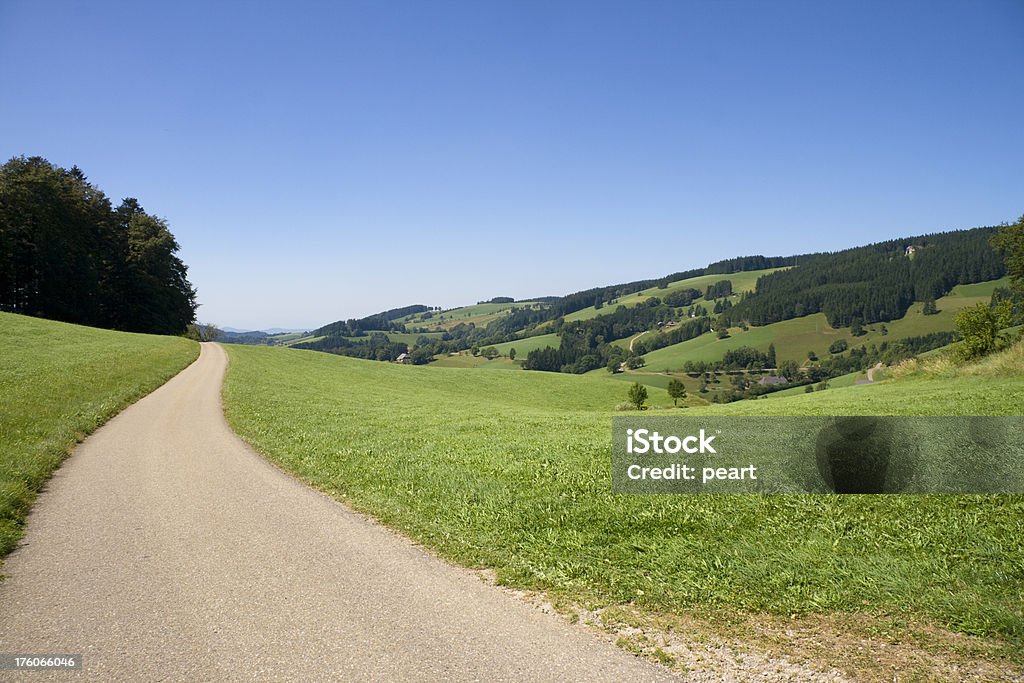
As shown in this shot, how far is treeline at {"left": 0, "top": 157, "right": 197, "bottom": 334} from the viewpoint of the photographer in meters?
61.7

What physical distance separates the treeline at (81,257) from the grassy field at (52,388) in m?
20.5

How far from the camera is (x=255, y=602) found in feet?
20.7

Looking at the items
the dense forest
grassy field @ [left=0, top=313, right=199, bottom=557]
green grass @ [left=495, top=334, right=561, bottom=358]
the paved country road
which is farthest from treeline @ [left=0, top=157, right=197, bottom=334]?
green grass @ [left=495, top=334, right=561, bottom=358]

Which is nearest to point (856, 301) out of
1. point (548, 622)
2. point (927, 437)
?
point (927, 437)

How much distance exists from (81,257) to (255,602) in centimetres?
7936

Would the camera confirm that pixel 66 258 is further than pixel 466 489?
Yes

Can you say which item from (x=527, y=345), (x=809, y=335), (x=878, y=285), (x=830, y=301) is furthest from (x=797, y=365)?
(x=527, y=345)

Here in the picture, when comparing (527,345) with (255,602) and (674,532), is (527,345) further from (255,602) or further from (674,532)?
(255,602)

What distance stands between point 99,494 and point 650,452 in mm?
11804

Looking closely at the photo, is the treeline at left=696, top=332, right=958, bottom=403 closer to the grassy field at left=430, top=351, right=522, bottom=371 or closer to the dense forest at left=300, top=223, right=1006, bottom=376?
the dense forest at left=300, top=223, right=1006, bottom=376

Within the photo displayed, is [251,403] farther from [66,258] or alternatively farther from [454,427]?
[66,258]

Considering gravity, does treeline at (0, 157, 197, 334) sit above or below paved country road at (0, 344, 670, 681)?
above

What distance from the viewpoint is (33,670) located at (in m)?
5.04

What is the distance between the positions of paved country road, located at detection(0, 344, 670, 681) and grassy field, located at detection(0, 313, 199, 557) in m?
1.13
